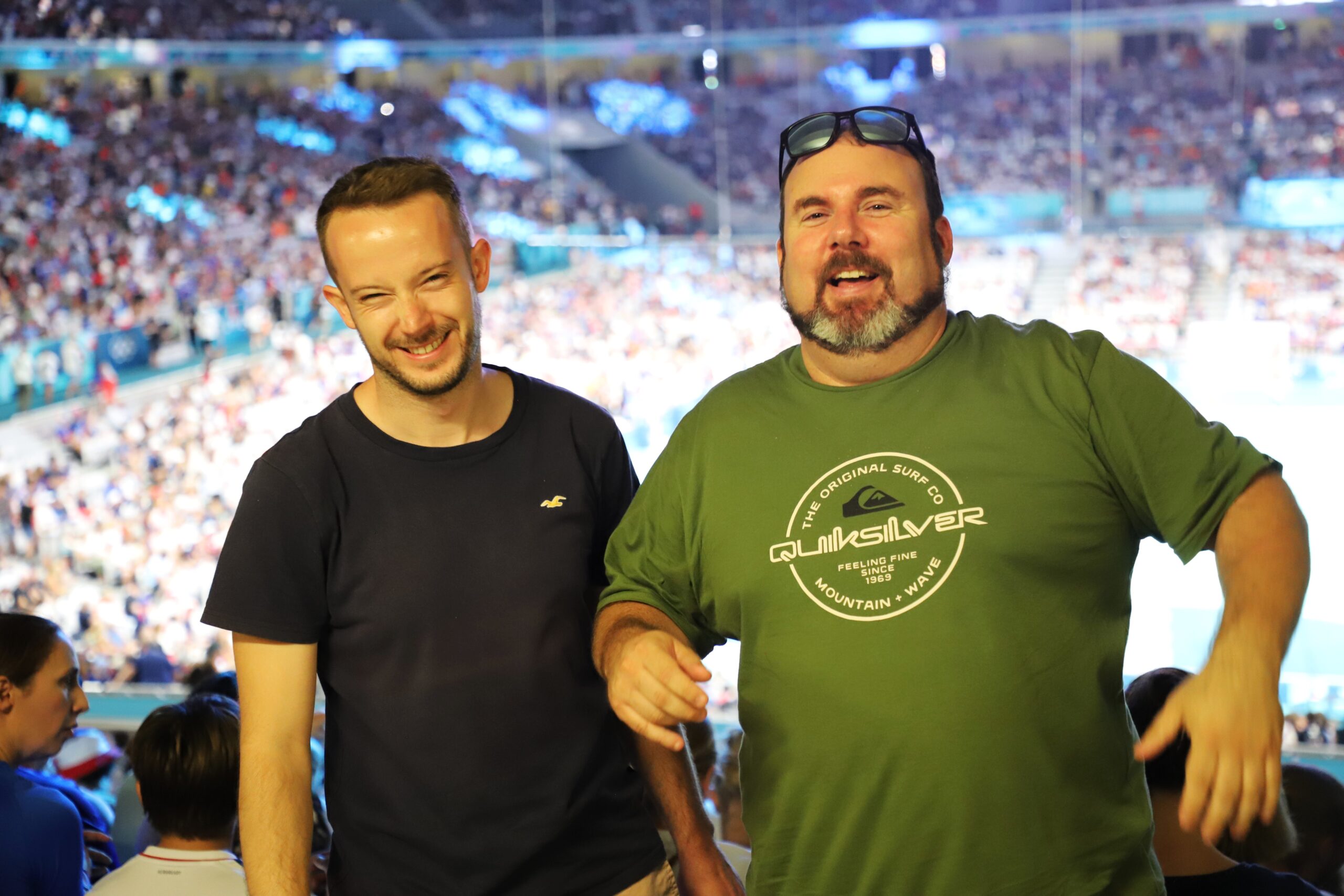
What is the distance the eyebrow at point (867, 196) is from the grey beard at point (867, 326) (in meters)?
0.10

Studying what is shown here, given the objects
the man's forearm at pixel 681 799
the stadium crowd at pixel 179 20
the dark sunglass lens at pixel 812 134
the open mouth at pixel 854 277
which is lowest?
the man's forearm at pixel 681 799

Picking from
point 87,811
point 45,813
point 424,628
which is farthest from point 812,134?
point 87,811

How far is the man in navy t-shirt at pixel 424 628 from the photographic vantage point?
1454 millimetres

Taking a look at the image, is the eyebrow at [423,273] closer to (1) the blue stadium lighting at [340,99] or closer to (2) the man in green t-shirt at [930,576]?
(2) the man in green t-shirt at [930,576]

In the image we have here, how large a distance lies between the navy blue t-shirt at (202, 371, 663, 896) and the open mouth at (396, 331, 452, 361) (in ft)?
0.37

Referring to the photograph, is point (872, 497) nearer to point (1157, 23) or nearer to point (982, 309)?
point (982, 309)

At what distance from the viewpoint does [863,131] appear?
1392 millimetres

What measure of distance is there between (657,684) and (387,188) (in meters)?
0.69

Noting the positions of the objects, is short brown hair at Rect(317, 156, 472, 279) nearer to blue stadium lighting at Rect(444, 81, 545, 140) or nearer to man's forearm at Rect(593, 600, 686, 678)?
man's forearm at Rect(593, 600, 686, 678)

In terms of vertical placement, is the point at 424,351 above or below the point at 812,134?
below

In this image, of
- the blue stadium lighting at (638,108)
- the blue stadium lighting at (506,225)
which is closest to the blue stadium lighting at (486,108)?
the blue stadium lighting at (638,108)

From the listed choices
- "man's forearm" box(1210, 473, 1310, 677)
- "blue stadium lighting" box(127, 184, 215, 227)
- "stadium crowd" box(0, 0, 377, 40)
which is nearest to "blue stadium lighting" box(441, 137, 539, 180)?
"stadium crowd" box(0, 0, 377, 40)

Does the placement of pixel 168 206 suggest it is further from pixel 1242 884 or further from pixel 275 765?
pixel 1242 884

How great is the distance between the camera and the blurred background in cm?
1259
